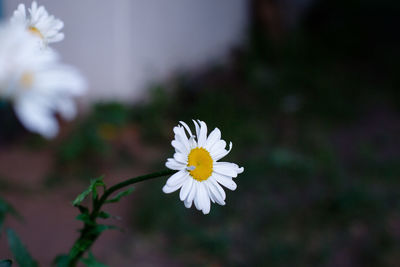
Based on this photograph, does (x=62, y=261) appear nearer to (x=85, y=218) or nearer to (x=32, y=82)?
(x=85, y=218)

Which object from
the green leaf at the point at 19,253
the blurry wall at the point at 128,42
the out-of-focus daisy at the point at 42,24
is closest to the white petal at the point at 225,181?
the out-of-focus daisy at the point at 42,24

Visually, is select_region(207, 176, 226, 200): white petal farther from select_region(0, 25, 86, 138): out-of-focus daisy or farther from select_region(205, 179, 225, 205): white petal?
select_region(0, 25, 86, 138): out-of-focus daisy

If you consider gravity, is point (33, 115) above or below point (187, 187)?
below

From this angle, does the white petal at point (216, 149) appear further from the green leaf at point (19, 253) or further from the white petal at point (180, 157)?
the green leaf at point (19, 253)

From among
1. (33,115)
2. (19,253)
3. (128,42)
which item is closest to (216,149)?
(33,115)

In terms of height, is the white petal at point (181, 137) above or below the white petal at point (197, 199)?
above

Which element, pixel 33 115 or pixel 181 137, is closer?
pixel 33 115
